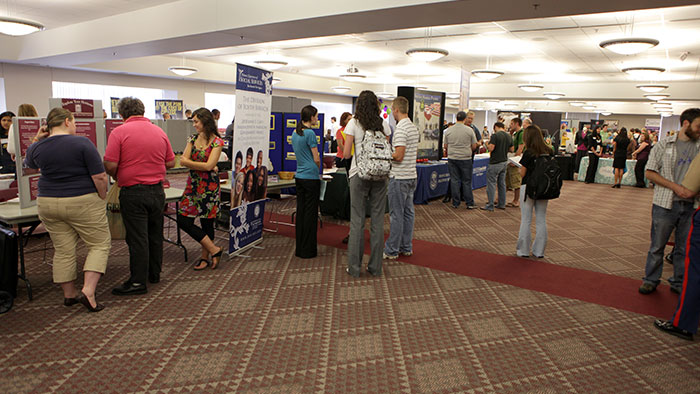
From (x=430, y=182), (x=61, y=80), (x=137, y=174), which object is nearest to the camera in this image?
(x=137, y=174)

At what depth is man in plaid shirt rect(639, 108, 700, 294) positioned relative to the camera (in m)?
3.36

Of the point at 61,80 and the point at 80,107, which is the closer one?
the point at 80,107

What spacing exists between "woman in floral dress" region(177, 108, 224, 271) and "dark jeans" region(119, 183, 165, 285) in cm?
33

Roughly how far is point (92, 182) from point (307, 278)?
182 cm

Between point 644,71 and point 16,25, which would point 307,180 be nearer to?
point 16,25

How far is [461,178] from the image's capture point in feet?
24.4

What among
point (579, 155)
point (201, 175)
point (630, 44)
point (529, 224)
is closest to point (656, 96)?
point (579, 155)

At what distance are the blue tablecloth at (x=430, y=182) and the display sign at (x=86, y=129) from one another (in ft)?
15.6

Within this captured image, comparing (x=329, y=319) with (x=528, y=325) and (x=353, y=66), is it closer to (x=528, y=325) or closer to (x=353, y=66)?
(x=528, y=325)

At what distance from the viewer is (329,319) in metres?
3.06

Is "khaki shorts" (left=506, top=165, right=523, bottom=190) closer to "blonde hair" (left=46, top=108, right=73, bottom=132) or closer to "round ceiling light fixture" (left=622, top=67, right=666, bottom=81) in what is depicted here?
"round ceiling light fixture" (left=622, top=67, right=666, bottom=81)

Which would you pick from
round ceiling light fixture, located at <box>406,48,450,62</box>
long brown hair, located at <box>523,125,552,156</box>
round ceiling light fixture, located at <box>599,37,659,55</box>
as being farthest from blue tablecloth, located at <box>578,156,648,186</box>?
long brown hair, located at <box>523,125,552,156</box>

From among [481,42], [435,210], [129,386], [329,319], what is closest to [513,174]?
[435,210]

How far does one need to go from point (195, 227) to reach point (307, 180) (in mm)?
1116
